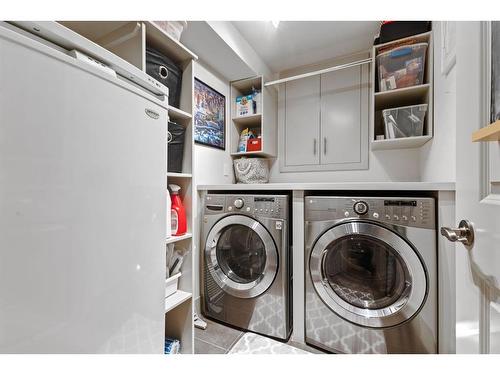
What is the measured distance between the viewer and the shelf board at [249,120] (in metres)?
2.02

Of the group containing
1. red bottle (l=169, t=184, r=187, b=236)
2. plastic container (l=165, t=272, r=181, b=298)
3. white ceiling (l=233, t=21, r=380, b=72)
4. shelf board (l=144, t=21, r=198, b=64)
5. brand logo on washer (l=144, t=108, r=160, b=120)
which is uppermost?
white ceiling (l=233, t=21, r=380, b=72)

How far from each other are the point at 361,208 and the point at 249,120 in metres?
1.42

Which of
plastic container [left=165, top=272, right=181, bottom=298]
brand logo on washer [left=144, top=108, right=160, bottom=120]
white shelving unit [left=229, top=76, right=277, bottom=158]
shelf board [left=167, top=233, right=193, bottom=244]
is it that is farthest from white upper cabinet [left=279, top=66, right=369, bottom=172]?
brand logo on washer [left=144, top=108, right=160, bottom=120]

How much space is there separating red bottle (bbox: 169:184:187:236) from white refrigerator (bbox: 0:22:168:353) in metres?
0.41

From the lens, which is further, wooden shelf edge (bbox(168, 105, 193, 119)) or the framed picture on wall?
the framed picture on wall

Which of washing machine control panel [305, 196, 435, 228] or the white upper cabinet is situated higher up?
the white upper cabinet

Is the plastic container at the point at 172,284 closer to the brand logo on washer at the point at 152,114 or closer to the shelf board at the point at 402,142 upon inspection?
the brand logo on washer at the point at 152,114

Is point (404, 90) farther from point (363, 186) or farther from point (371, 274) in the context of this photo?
point (371, 274)

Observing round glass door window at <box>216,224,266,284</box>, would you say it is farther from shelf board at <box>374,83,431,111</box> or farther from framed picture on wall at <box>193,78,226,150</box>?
shelf board at <box>374,83,431,111</box>

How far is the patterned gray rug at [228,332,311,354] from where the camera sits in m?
1.25

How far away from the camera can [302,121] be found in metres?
2.13
